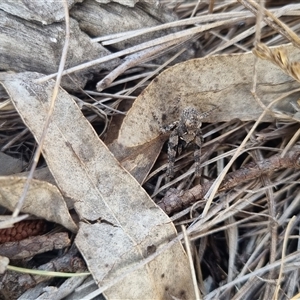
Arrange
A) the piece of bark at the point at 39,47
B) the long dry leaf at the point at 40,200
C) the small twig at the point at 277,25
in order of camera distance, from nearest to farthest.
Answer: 1. the long dry leaf at the point at 40,200
2. the small twig at the point at 277,25
3. the piece of bark at the point at 39,47

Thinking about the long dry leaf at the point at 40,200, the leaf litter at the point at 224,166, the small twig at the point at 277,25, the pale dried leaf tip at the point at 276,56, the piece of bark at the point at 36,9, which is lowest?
the long dry leaf at the point at 40,200

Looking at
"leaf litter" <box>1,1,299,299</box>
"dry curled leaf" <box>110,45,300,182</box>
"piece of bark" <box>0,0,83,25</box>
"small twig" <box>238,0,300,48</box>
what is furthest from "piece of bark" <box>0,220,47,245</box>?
"small twig" <box>238,0,300,48</box>

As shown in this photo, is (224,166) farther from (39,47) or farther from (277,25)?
(39,47)

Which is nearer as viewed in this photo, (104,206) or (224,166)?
(104,206)

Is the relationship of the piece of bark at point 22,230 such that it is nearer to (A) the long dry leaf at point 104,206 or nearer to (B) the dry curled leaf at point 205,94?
(A) the long dry leaf at point 104,206

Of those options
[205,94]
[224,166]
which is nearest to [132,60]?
[205,94]

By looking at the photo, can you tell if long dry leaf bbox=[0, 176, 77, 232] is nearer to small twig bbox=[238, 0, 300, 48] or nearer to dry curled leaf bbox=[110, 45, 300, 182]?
dry curled leaf bbox=[110, 45, 300, 182]

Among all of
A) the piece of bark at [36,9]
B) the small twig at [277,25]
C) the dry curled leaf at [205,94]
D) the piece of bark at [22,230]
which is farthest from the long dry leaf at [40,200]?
the small twig at [277,25]
